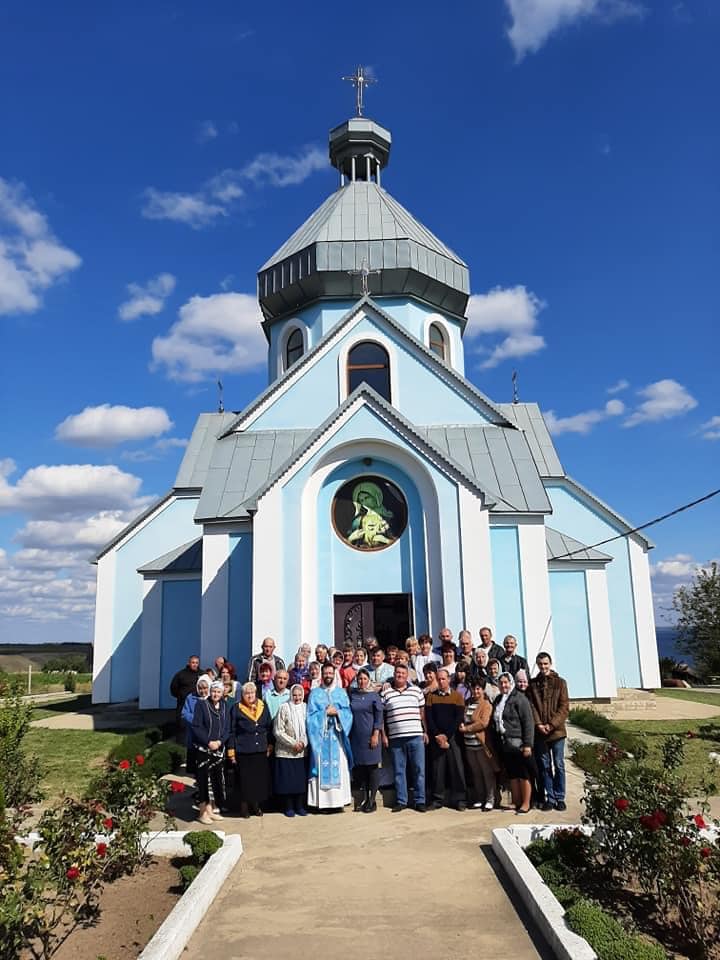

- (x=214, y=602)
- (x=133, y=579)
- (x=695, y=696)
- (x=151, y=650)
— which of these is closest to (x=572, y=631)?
(x=695, y=696)

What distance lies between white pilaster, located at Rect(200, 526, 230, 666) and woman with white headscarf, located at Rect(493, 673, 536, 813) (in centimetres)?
688

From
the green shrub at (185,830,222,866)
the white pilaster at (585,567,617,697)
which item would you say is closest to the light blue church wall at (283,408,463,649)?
the white pilaster at (585,567,617,697)

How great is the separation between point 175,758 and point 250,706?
2.76m

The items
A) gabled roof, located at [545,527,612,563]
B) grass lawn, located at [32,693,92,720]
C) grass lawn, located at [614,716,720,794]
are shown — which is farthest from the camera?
grass lawn, located at [32,693,92,720]

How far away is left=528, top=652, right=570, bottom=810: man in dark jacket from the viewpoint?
7625 mm

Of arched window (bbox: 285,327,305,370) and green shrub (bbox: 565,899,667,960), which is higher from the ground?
arched window (bbox: 285,327,305,370)

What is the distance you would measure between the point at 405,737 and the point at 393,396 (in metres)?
8.93

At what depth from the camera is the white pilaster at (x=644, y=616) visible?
18.5 metres

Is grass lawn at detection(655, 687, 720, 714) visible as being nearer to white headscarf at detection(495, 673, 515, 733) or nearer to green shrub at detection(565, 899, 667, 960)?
white headscarf at detection(495, 673, 515, 733)

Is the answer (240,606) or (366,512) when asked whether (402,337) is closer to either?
(366,512)

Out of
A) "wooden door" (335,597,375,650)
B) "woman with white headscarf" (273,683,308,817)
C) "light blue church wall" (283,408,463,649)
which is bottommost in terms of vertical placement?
"woman with white headscarf" (273,683,308,817)

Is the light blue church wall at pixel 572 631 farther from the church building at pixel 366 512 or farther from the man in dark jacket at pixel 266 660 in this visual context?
the man in dark jacket at pixel 266 660

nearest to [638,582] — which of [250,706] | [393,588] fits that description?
[393,588]

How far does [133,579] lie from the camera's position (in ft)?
61.0
